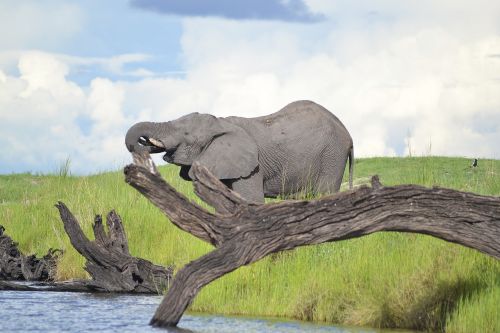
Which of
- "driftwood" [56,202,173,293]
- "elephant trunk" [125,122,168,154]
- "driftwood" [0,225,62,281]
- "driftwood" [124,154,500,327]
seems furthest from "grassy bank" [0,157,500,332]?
"driftwood" [0,225,62,281]

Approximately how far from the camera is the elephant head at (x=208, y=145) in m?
15.4

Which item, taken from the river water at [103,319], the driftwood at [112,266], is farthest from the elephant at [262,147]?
the river water at [103,319]

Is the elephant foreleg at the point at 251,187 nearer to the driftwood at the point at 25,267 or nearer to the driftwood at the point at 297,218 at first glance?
the driftwood at the point at 25,267

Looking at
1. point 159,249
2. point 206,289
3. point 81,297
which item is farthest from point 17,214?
point 206,289

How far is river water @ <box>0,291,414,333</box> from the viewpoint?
9.89m

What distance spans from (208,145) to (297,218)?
696 centimetres

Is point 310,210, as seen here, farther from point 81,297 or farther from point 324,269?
point 81,297

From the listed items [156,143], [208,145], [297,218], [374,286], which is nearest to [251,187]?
[208,145]

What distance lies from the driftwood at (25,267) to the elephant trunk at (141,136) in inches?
100

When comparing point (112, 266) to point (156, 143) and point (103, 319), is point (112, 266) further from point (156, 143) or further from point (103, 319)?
point (103, 319)

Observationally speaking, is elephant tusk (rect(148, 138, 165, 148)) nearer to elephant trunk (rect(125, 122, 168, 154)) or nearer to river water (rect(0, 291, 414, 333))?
elephant trunk (rect(125, 122, 168, 154))

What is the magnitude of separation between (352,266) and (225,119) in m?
5.85

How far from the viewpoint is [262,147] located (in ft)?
53.9

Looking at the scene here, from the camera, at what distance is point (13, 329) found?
9891 millimetres
